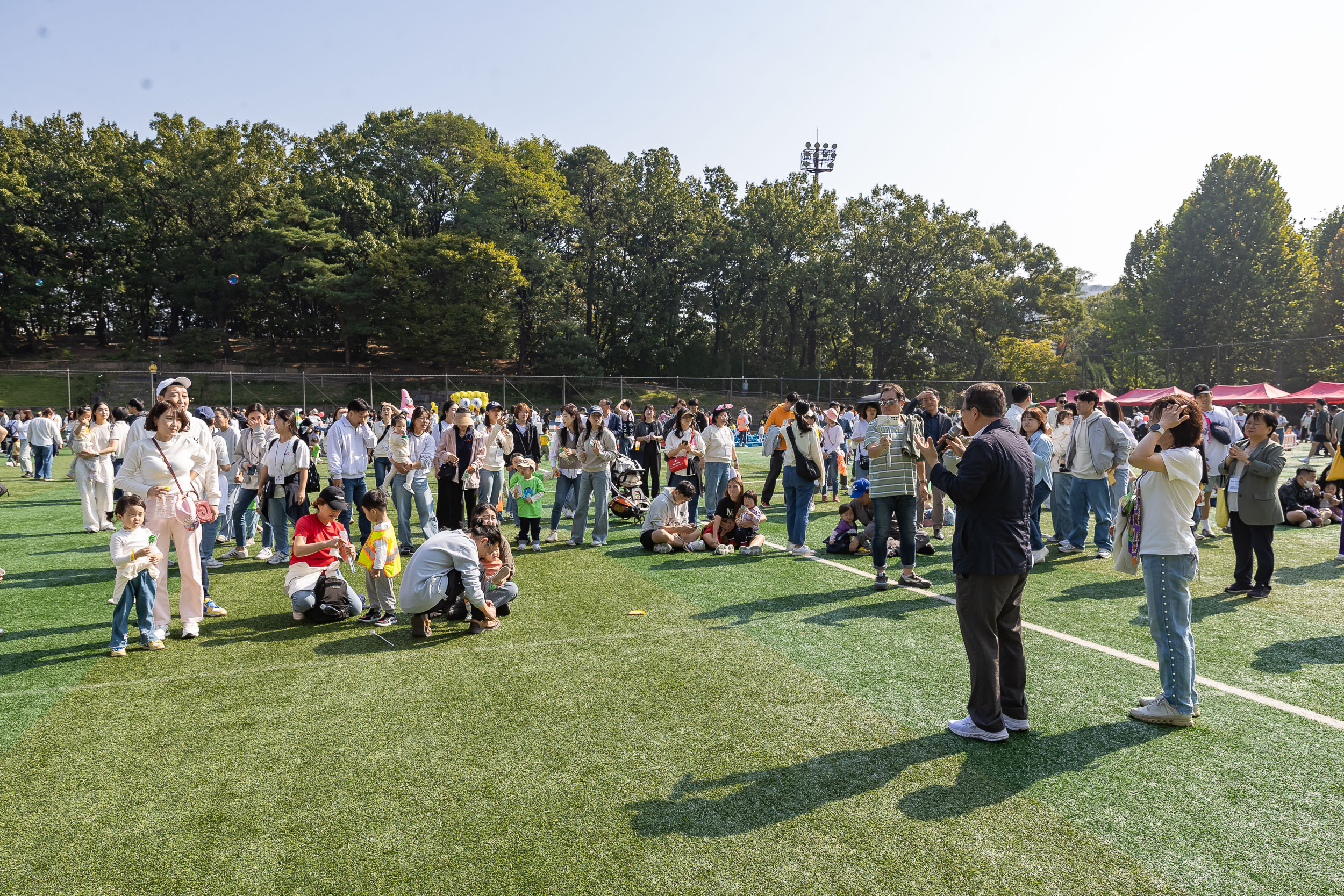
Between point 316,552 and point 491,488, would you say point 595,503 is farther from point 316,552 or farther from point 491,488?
point 316,552

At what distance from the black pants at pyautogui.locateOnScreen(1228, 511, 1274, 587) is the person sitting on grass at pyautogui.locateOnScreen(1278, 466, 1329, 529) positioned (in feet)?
16.2

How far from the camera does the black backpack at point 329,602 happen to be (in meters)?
6.53

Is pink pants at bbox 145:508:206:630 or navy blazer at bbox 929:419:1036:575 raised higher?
navy blazer at bbox 929:419:1036:575

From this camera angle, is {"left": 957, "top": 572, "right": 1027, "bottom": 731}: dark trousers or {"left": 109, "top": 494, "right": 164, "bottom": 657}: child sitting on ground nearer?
{"left": 957, "top": 572, "right": 1027, "bottom": 731}: dark trousers

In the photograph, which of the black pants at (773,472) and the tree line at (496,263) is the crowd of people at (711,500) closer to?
the black pants at (773,472)

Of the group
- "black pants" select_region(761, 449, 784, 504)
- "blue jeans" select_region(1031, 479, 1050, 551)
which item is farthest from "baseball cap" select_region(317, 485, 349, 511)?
"blue jeans" select_region(1031, 479, 1050, 551)

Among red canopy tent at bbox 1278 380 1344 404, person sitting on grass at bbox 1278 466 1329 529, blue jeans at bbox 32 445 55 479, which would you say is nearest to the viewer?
person sitting on grass at bbox 1278 466 1329 529

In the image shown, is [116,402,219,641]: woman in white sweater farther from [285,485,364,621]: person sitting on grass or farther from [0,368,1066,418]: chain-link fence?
[0,368,1066,418]: chain-link fence

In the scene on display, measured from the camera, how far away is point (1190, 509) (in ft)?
14.3

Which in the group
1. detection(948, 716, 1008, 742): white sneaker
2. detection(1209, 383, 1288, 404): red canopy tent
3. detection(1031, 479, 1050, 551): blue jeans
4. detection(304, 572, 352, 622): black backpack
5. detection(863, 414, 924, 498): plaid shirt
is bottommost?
detection(948, 716, 1008, 742): white sneaker

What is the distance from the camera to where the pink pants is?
577 centimetres

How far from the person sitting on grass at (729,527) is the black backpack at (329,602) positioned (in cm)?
449

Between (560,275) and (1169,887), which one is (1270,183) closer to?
(560,275)

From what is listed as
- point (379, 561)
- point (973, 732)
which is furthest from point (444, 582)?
point (973, 732)
